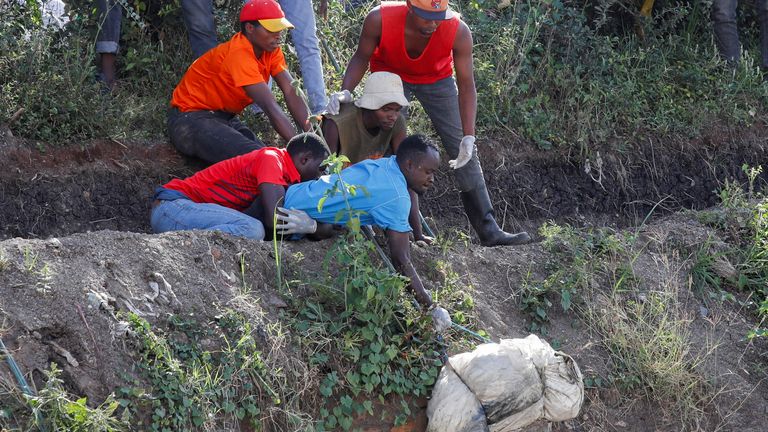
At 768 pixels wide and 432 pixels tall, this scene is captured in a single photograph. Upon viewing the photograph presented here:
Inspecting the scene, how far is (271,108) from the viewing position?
6.73 metres

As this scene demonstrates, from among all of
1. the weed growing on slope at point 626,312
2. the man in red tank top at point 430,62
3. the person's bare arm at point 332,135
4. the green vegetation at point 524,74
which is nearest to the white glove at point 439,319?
the weed growing on slope at point 626,312

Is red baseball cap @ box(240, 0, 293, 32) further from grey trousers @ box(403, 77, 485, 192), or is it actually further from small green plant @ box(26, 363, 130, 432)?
small green plant @ box(26, 363, 130, 432)

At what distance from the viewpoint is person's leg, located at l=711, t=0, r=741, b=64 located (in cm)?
999

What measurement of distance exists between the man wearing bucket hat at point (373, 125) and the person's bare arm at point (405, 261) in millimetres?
520

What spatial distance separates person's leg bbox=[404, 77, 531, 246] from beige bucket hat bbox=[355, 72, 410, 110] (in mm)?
416

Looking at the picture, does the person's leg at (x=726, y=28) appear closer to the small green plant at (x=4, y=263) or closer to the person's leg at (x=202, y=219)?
the person's leg at (x=202, y=219)

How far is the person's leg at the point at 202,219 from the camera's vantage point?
19.8ft

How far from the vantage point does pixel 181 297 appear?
5.36 metres

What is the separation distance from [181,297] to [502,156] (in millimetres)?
3802

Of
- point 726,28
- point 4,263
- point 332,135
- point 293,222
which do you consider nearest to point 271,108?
point 332,135

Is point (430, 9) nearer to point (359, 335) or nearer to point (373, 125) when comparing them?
point (373, 125)

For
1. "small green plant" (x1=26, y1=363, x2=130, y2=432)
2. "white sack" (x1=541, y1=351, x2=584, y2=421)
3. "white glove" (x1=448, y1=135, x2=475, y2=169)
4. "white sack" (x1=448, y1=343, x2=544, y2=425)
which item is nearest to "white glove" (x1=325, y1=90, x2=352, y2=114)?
"white glove" (x1=448, y1=135, x2=475, y2=169)

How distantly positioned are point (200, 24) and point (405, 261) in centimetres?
259

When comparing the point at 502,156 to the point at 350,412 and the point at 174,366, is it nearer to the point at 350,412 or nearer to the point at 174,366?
the point at 350,412
